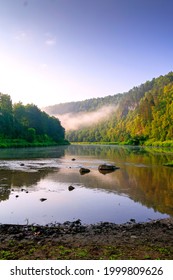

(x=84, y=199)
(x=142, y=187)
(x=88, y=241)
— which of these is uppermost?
(x=88, y=241)

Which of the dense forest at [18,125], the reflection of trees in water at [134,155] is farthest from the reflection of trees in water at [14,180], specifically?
the dense forest at [18,125]

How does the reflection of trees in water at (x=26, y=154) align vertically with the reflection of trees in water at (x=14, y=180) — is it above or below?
below

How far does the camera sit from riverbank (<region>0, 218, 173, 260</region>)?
37.8ft

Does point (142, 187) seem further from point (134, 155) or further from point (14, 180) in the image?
point (134, 155)

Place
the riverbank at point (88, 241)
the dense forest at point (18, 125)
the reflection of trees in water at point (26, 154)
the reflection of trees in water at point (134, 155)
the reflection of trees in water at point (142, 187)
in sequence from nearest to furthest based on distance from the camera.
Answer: the riverbank at point (88, 241)
the reflection of trees in water at point (142, 187)
the reflection of trees in water at point (134, 155)
the reflection of trees in water at point (26, 154)
the dense forest at point (18, 125)

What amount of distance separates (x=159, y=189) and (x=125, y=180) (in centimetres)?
660

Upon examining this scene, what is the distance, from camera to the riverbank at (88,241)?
37.8ft

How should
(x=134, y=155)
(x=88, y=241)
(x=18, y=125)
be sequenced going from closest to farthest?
1. (x=88, y=241)
2. (x=134, y=155)
3. (x=18, y=125)

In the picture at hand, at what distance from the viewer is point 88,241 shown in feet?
45.5

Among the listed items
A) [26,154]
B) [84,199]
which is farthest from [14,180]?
[26,154]

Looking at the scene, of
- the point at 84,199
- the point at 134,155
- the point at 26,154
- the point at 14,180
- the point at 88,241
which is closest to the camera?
the point at 88,241

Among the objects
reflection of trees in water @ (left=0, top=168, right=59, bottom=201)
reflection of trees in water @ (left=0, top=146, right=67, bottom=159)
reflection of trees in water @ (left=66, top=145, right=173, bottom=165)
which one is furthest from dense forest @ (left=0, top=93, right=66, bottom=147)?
reflection of trees in water @ (left=0, top=168, right=59, bottom=201)

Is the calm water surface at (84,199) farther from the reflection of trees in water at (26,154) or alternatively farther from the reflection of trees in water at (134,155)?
the reflection of trees in water at (26,154)
